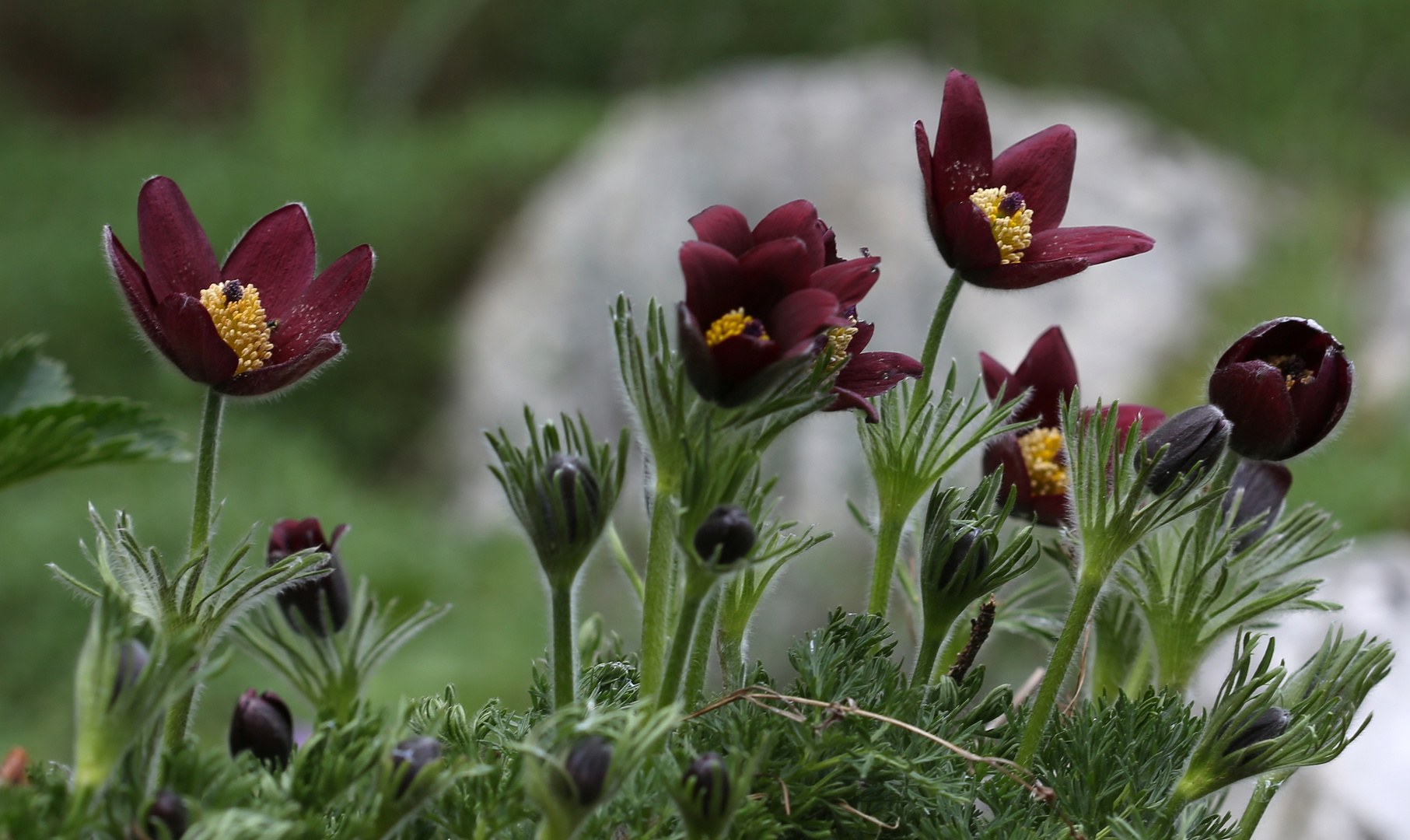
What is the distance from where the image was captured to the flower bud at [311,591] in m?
0.52

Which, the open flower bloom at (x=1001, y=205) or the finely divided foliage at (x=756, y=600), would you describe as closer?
the finely divided foliage at (x=756, y=600)

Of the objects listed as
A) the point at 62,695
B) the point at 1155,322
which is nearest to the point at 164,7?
the point at 62,695

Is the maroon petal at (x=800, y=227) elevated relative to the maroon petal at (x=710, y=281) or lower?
elevated

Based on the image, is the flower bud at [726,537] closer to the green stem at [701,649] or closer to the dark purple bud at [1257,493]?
the green stem at [701,649]

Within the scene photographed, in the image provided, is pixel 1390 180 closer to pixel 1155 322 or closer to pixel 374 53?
pixel 1155 322

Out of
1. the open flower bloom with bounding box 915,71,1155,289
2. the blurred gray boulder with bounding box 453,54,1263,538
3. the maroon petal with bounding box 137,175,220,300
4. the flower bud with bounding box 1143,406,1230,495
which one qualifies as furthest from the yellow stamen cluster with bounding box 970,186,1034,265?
the blurred gray boulder with bounding box 453,54,1263,538

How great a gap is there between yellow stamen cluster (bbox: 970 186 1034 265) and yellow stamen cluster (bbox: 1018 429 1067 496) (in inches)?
3.7

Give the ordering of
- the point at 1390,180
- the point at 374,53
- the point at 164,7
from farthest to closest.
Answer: the point at 164,7 < the point at 374,53 < the point at 1390,180

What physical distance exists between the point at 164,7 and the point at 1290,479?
5882 mm

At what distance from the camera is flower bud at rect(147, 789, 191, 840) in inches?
13.8

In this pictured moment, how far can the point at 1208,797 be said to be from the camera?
0.49m

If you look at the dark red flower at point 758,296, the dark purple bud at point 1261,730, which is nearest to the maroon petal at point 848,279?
the dark red flower at point 758,296

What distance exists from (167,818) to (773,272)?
0.85 feet

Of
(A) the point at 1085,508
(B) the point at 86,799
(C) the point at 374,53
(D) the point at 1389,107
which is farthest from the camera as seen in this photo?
(C) the point at 374,53
